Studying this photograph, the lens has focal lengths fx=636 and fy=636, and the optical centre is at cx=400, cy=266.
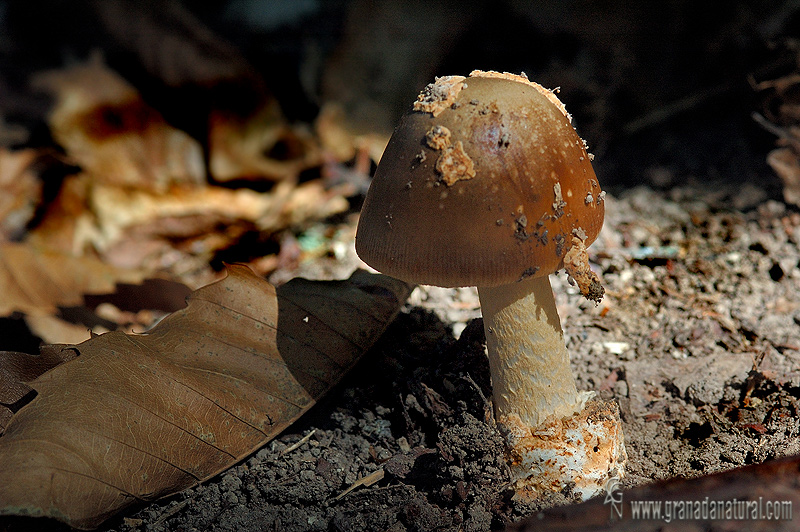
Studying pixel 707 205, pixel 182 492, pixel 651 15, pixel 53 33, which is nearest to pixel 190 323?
pixel 182 492

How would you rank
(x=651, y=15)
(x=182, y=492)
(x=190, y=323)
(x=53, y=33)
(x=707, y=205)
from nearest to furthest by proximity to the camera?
(x=182, y=492) < (x=190, y=323) < (x=707, y=205) < (x=651, y=15) < (x=53, y=33)

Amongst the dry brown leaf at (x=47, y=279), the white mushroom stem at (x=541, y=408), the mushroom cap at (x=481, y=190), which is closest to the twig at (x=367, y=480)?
the white mushroom stem at (x=541, y=408)

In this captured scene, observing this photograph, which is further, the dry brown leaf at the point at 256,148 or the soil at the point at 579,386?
the dry brown leaf at the point at 256,148

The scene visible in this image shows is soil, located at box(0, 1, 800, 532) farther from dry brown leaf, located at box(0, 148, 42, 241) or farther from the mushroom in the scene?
the mushroom

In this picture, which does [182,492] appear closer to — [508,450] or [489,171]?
[508,450]

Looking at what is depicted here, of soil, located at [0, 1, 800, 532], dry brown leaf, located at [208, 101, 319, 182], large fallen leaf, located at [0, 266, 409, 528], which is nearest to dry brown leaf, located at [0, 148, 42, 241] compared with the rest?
soil, located at [0, 1, 800, 532]

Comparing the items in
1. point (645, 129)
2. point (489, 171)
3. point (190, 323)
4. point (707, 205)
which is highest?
point (645, 129)

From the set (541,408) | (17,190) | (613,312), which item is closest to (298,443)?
(541,408)

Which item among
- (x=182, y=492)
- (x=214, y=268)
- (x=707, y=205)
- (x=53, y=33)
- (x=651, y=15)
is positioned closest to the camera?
(x=182, y=492)

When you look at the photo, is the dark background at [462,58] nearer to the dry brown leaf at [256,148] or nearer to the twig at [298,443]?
the dry brown leaf at [256,148]
